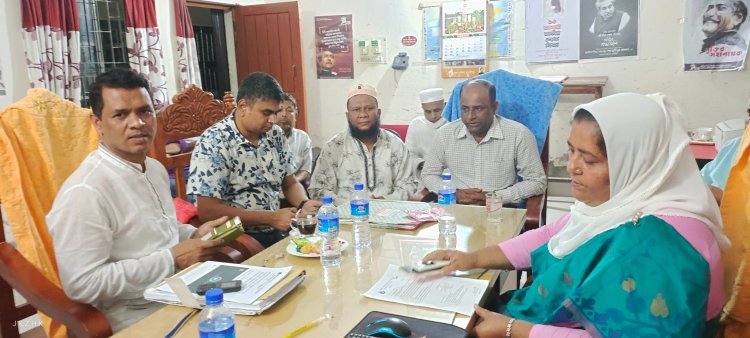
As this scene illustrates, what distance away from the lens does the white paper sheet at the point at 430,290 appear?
1.31 meters

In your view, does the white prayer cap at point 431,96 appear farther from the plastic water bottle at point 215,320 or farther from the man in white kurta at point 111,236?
the plastic water bottle at point 215,320

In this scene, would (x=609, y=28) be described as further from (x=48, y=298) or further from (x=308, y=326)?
(x=48, y=298)

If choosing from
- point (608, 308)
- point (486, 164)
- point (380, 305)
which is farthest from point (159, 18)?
point (608, 308)

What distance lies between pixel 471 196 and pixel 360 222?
92 cm

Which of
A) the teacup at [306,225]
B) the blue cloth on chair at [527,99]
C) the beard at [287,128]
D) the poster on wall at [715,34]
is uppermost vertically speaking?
the poster on wall at [715,34]

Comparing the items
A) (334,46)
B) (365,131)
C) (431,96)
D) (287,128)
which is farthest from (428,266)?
(334,46)

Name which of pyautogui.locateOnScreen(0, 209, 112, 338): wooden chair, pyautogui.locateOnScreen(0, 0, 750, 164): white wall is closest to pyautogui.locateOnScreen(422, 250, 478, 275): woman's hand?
pyautogui.locateOnScreen(0, 209, 112, 338): wooden chair

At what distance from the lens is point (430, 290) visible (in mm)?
1398

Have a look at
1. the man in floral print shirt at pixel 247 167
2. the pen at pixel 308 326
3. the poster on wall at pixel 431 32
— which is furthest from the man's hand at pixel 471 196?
the poster on wall at pixel 431 32

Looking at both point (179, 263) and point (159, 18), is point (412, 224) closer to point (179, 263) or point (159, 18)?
point (179, 263)

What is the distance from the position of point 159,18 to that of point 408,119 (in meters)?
2.74

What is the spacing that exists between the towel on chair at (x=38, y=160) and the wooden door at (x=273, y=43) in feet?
12.9

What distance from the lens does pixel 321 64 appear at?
610 centimetres

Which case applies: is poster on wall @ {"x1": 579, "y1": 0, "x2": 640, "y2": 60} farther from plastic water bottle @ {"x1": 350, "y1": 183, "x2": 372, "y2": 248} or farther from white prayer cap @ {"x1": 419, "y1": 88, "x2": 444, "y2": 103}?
plastic water bottle @ {"x1": 350, "y1": 183, "x2": 372, "y2": 248}
